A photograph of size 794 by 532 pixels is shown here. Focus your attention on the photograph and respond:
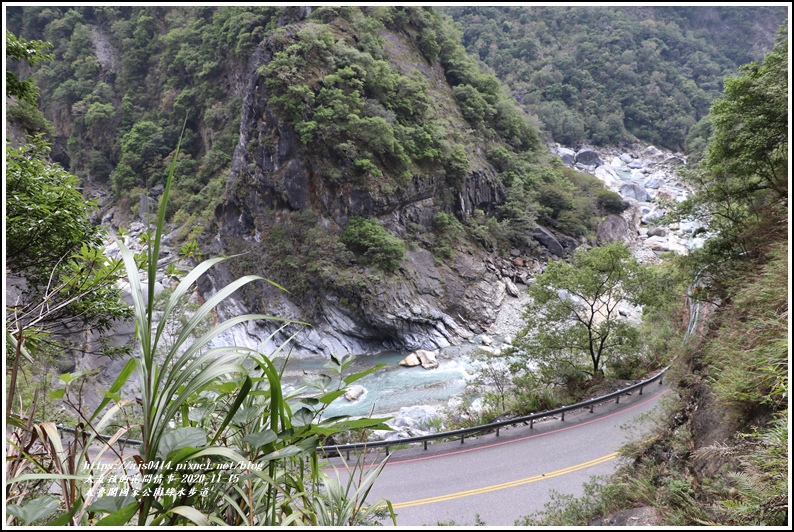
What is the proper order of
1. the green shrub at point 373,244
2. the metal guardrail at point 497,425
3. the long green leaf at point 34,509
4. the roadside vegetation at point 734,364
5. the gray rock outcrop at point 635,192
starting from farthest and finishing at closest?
the gray rock outcrop at point 635,192 < the green shrub at point 373,244 < the metal guardrail at point 497,425 < the roadside vegetation at point 734,364 < the long green leaf at point 34,509

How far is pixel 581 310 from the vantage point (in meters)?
8.77

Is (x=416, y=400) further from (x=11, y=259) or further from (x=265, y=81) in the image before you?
Answer: (x=265, y=81)

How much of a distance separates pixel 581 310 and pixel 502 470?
4201 mm

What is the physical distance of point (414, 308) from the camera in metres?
16.7

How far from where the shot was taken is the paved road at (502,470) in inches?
207

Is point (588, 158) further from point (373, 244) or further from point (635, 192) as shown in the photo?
point (373, 244)

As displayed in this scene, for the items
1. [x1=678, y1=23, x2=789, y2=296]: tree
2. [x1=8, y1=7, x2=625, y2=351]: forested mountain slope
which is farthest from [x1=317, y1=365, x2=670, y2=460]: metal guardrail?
[x1=8, y1=7, x2=625, y2=351]: forested mountain slope

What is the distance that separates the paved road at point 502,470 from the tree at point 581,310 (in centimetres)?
131

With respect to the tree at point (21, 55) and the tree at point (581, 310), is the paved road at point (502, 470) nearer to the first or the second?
the tree at point (581, 310)

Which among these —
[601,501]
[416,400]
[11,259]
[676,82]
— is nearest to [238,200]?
[416,400]

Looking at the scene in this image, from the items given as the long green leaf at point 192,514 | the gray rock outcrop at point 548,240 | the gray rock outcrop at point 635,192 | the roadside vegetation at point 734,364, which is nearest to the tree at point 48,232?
the long green leaf at point 192,514

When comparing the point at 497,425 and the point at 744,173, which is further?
the point at 497,425

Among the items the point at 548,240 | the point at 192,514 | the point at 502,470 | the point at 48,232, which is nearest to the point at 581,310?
the point at 502,470

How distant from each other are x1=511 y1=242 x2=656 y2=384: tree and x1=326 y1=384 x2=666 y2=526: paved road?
51.6 inches
